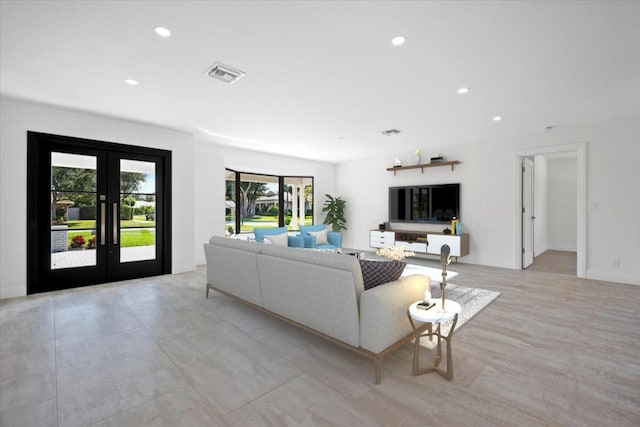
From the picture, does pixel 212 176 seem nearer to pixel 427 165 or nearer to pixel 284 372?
pixel 427 165

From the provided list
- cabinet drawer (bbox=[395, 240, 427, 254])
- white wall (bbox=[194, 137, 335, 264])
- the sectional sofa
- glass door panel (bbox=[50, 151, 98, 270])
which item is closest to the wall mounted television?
cabinet drawer (bbox=[395, 240, 427, 254])

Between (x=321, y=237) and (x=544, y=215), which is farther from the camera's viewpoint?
(x=544, y=215)

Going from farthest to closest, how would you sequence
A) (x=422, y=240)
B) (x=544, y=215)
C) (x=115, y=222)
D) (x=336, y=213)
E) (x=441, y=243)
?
(x=336, y=213)
(x=544, y=215)
(x=422, y=240)
(x=441, y=243)
(x=115, y=222)

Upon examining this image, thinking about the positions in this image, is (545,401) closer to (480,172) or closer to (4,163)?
(480,172)

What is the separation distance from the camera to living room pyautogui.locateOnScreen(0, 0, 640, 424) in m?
2.43

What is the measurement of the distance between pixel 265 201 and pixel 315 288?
5.49 metres

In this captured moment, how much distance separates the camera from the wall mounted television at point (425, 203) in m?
6.36

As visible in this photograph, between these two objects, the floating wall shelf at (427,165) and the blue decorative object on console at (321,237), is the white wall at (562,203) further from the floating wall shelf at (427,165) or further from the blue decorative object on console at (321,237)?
the blue decorative object on console at (321,237)

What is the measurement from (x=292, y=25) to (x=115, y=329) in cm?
322

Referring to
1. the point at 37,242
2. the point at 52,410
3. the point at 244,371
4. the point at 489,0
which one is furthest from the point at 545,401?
the point at 37,242

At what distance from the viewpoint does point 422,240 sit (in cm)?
643

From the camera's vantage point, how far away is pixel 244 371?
84.4 inches

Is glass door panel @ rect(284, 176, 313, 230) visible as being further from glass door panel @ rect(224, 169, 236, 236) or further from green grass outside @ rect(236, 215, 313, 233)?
glass door panel @ rect(224, 169, 236, 236)

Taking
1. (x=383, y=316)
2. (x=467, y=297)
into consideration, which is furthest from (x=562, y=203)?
(x=383, y=316)
